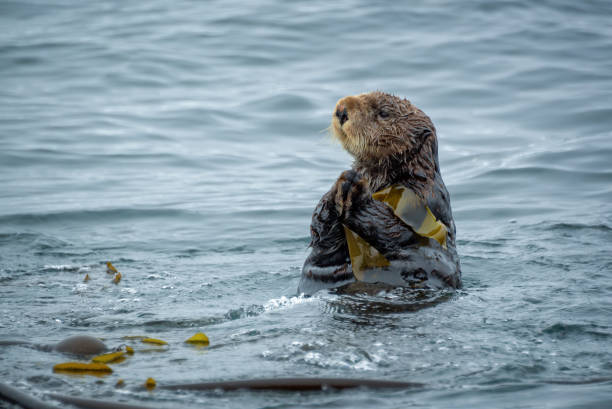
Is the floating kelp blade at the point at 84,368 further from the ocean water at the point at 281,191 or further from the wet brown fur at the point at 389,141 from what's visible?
the wet brown fur at the point at 389,141

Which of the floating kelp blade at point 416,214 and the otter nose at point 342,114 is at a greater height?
the otter nose at point 342,114

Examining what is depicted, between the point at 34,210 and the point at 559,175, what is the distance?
526cm

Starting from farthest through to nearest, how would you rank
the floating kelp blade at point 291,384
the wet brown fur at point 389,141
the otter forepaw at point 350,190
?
1. the wet brown fur at point 389,141
2. the otter forepaw at point 350,190
3. the floating kelp blade at point 291,384

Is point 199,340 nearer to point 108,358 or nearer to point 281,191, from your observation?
point 108,358

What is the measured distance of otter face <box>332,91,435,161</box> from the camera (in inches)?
153

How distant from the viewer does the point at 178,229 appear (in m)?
6.30

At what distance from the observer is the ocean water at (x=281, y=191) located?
2789 mm

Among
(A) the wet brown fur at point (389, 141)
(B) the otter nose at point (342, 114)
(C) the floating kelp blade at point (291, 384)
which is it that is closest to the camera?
(C) the floating kelp blade at point (291, 384)

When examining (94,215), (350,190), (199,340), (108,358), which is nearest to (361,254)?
(350,190)

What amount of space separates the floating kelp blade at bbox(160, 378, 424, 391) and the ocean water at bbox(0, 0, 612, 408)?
42 millimetres

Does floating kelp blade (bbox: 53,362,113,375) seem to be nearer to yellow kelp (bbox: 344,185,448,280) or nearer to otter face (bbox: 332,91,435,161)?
yellow kelp (bbox: 344,185,448,280)

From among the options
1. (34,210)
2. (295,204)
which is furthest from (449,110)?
(34,210)

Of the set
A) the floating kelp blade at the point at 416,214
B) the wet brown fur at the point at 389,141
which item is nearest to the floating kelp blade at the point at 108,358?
the floating kelp blade at the point at 416,214

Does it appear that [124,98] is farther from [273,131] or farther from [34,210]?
[34,210]
